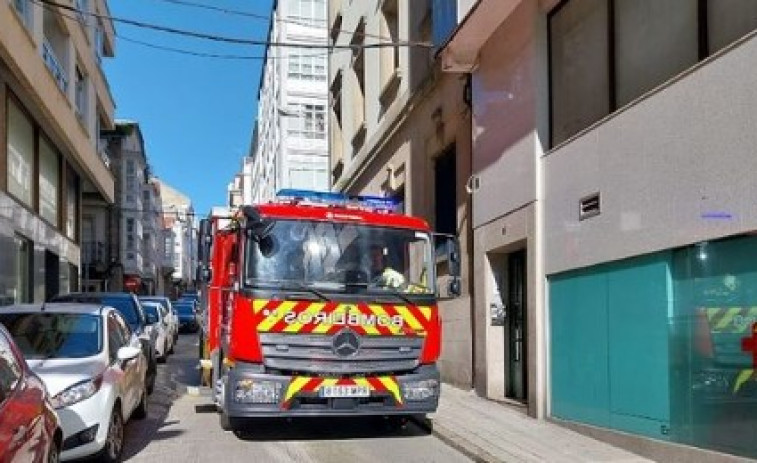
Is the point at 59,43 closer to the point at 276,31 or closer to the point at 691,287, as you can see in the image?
the point at 691,287

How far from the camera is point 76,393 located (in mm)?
7734

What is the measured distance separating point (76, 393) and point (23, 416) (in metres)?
2.32

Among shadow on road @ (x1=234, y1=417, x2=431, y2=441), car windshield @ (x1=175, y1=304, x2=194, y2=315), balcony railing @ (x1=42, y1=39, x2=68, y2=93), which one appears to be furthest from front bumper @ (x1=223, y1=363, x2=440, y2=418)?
car windshield @ (x1=175, y1=304, x2=194, y2=315)

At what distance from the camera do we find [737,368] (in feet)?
24.5

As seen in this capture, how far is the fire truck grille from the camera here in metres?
9.41

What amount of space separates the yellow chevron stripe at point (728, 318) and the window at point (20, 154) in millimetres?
16745

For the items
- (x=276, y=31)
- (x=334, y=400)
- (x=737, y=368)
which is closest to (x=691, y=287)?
(x=737, y=368)

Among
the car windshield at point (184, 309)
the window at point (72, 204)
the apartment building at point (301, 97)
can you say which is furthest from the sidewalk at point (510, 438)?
the apartment building at point (301, 97)

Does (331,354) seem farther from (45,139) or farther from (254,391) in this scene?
(45,139)

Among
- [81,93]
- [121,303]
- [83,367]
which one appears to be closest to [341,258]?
[83,367]

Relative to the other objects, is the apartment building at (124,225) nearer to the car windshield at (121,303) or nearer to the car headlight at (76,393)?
the car windshield at (121,303)

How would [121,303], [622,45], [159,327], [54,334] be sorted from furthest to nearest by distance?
[159,327], [121,303], [622,45], [54,334]

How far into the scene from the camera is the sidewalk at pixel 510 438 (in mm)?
8781

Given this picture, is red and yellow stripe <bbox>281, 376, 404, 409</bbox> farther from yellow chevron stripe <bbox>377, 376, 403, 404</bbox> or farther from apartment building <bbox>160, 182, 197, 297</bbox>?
apartment building <bbox>160, 182, 197, 297</bbox>
